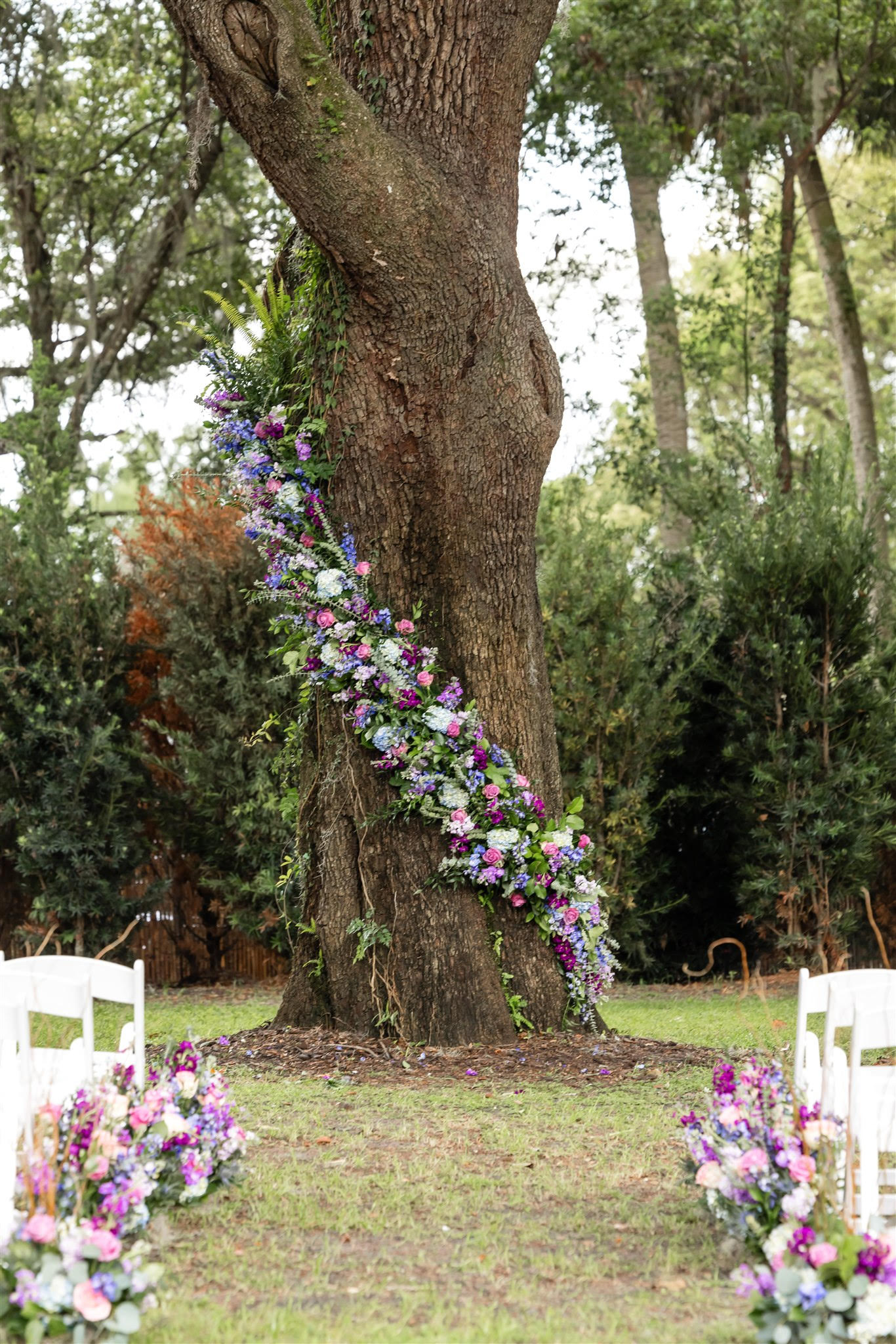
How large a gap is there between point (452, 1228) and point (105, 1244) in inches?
49.4

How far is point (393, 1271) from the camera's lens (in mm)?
3270

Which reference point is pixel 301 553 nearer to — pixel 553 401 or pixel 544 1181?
pixel 553 401

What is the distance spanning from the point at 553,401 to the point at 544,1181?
12.2ft

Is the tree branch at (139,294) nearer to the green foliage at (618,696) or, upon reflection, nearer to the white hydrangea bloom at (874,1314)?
the green foliage at (618,696)

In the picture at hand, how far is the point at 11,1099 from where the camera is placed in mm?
3162

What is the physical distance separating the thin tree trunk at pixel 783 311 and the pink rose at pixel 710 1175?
11.5m

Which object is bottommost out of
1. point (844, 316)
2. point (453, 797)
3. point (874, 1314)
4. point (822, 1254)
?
point (874, 1314)

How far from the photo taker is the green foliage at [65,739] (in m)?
9.59

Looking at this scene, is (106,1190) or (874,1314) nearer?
(874,1314)

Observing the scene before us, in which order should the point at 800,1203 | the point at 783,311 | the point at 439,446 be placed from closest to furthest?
the point at 800,1203 < the point at 439,446 < the point at 783,311

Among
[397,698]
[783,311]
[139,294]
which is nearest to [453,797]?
[397,698]

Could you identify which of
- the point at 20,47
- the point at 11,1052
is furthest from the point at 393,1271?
the point at 20,47

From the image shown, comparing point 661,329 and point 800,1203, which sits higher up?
point 661,329

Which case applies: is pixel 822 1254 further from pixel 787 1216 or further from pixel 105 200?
pixel 105 200
